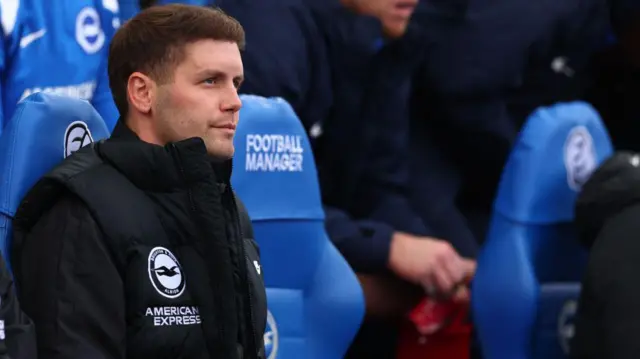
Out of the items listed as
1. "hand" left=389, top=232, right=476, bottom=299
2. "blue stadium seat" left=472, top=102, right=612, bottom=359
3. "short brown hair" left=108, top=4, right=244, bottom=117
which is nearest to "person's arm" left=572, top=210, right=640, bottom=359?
"blue stadium seat" left=472, top=102, right=612, bottom=359

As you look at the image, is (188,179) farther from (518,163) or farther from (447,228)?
(447,228)

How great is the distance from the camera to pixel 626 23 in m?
4.56

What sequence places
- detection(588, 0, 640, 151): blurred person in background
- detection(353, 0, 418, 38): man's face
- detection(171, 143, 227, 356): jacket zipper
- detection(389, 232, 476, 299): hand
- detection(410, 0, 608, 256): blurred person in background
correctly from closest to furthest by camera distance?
detection(171, 143, 227, 356): jacket zipper → detection(389, 232, 476, 299): hand → detection(353, 0, 418, 38): man's face → detection(410, 0, 608, 256): blurred person in background → detection(588, 0, 640, 151): blurred person in background

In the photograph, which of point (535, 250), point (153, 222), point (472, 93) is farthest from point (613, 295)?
point (153, 222)

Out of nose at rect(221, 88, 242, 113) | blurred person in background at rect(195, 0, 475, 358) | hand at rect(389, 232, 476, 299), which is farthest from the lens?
hand at rect(389, 232, 476, 299)

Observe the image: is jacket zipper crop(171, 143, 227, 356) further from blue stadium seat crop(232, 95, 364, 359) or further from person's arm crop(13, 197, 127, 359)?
blue stadium seat crop(232, 95, 364, 359)

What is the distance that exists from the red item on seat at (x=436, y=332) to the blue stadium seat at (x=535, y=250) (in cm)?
13

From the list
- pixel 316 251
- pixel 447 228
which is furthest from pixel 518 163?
pixel 316 251

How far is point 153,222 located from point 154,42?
289 millimetres

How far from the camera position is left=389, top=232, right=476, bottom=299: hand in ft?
11.7

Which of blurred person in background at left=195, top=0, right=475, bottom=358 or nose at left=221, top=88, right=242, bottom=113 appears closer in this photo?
nose at left=221, top=88, right=242, bottom=113

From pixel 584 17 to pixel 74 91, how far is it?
6.29 feet

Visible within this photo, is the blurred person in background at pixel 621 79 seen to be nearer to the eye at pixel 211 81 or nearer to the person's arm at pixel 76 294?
the eye at pixel 211 81

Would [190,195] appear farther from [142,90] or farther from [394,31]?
[394,31]
